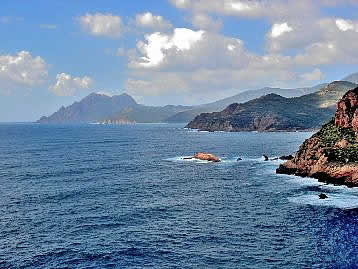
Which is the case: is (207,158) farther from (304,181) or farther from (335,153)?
(335,153)

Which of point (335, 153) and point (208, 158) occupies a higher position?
point (335, 153)

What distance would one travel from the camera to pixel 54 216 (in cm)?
9031

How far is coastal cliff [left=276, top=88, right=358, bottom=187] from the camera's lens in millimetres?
120562

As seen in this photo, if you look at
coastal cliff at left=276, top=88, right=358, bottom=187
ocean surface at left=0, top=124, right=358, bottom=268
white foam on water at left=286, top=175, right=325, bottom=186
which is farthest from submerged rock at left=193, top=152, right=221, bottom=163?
white foam on water at left=286, top=175, right=325, bottom=186

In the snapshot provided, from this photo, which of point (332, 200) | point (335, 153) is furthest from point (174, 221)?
point (335, 153)

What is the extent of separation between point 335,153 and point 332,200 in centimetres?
2904

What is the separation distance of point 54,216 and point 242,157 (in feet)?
384

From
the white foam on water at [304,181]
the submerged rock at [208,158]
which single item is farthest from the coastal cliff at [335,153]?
the submerged rock at [208,158]

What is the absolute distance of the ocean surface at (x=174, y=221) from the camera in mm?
67062

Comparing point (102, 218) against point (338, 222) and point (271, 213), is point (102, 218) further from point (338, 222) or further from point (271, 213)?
point (338, 222)

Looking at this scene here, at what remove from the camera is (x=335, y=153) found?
4988 inches

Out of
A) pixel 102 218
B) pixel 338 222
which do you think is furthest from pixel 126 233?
pixel 338 222

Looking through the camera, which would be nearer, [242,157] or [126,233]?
[126,233]

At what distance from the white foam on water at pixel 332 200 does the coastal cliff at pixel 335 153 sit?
13600mm
